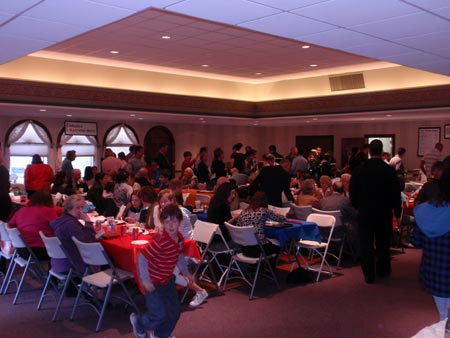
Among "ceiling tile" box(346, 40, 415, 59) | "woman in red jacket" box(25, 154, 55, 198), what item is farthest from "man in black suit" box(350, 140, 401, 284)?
"woman in red jacket" box(25, 154, 55, 198)

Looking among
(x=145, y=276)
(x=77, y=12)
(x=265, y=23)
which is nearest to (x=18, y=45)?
(x=77, y=12)

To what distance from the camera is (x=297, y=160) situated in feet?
Answer: 43.1

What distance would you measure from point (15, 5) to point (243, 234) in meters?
3.51

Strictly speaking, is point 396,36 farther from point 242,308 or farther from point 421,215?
point 242,308

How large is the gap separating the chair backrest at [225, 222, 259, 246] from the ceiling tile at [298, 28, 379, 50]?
7.27ft

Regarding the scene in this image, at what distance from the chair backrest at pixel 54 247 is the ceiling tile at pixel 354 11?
3.24m

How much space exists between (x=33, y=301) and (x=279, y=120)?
10728 mm

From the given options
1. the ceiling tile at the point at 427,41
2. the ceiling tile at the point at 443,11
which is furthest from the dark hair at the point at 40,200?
the ceiling tile at the point at 443,11

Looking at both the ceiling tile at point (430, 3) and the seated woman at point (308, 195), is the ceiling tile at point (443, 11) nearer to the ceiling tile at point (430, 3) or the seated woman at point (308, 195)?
the ceiling tile at point (430, 3)

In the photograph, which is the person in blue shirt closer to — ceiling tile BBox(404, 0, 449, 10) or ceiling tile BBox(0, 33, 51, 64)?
ceiling tile BBox(404, 0, 449, 10)

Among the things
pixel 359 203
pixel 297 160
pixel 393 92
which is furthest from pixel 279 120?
pixel 359 203

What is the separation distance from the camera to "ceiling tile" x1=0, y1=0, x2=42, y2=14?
3645 millimetres

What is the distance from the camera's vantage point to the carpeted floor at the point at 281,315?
5.02 m

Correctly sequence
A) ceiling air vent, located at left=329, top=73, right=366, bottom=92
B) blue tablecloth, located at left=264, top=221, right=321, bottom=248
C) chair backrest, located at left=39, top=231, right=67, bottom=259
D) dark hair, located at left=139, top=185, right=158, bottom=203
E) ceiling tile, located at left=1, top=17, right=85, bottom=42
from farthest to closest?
ceiling air vent, located at left=329, top=73, right=366, bottom=92 → dark hair, located at left=139, top=185, right=158, bottom=203 → blue tablecloth, located at left=264, top=221, right=321, bottom=248 → chair backrest, located at left=39, top=231, right=67, bottom=259 → ceiling tile, located at left=1, top=17, right=85, bottom=42
